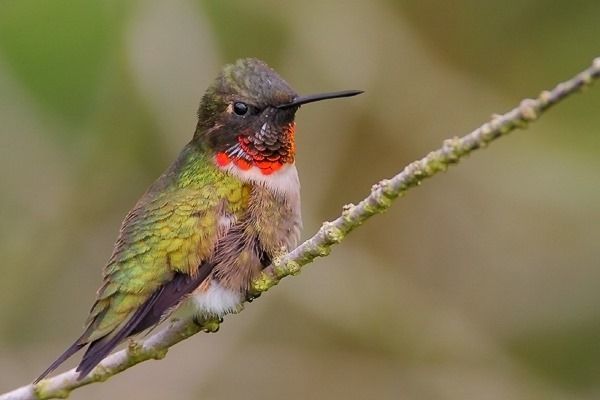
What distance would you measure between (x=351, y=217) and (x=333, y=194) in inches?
163

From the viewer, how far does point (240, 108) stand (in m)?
4.16

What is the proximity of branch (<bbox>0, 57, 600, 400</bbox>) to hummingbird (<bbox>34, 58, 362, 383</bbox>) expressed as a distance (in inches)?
3.9

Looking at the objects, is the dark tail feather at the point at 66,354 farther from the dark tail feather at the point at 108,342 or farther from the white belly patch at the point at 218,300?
the white belly patch at the point at 218,300

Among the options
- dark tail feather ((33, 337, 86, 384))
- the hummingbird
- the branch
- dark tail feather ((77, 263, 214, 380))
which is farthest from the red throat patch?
dark tail feather ((33, 337, 86, 384))

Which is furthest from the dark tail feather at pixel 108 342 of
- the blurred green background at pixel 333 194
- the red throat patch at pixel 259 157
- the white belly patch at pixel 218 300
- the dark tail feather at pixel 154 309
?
the blurred green background at pixel 333 194

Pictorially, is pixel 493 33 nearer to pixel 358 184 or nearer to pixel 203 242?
pixel 358 184

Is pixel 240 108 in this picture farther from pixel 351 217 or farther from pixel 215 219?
pixel 351 217

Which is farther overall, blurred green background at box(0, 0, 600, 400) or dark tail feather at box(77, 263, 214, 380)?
blurred green background at box(0, 0, 600, 400)

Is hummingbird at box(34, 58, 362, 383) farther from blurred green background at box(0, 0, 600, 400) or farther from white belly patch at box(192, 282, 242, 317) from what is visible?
blurred green background at box(0, 0, 600, 400)

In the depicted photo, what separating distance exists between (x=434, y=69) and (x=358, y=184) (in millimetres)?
1042

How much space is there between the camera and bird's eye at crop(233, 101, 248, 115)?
414 centimetres

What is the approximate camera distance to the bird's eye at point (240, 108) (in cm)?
414

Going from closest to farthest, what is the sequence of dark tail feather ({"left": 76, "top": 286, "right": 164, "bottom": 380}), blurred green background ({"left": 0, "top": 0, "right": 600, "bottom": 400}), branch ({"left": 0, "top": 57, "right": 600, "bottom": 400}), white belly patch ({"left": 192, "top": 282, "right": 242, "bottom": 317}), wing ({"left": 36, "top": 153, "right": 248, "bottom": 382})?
1. branch ({"left": 0, "top": 57, "right": 600, "bottom": 400})
2. dark tail feather ({"left": 76, "top": 286, "right": 164, "bottom": 380})
3. wing ({"left": 36, "top": 153, "right": 248, "bottom": 382})
4. white belly patch ({"left": 192, "top": 282, "right": 242, "bottom": 317})
5. blurred green background ({"left": 0, "top": 0, "right": 600, "bottom": 400})

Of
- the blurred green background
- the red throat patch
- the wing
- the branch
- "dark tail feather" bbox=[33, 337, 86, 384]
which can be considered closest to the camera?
the branch
